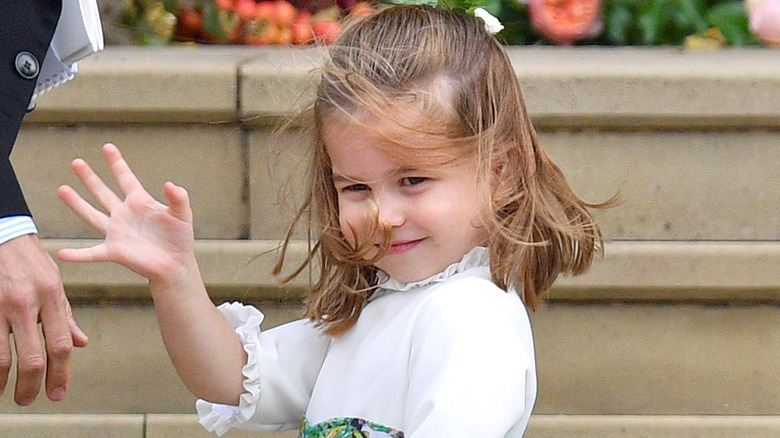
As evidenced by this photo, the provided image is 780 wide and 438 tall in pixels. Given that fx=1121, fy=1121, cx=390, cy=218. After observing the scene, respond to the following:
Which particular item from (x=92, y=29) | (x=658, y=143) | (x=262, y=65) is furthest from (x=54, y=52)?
(x=658, y=143)

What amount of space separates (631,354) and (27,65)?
5.63ft

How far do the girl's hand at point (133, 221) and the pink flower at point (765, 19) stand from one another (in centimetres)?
196

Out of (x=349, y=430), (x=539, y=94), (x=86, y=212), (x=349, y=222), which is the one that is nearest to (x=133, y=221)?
(x=86, y=212)

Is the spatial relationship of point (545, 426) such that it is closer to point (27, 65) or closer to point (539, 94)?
point (539, 94)

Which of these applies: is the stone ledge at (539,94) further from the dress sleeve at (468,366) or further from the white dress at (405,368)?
the dress sleeve at (468,366)

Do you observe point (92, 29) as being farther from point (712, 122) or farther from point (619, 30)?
point (619, 30)

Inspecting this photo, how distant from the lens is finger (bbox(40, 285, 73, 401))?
61.0 inches

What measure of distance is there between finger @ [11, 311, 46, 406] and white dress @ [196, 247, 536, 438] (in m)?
0.42

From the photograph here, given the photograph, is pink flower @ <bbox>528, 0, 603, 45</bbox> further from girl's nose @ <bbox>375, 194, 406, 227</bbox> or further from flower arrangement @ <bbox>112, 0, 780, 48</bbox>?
girl's nose @ <bbox>375, 194, 406, 227</bbox>

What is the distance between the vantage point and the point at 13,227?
152 cm

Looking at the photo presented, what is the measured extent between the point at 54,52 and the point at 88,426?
123 centimetres

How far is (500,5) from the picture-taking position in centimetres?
319

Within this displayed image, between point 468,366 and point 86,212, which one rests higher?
point 86,212

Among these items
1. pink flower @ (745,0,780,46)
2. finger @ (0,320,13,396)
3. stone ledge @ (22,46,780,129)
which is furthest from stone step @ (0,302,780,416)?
finger @ (0,320,13,396)
